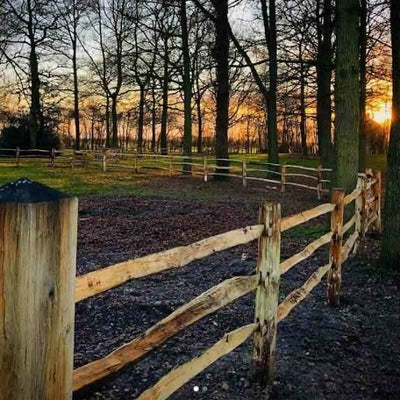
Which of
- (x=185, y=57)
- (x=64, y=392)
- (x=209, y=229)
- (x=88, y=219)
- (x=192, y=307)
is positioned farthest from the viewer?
(x=185, y=57)

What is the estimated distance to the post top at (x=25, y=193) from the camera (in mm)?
1375

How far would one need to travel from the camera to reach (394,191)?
684 centimetres

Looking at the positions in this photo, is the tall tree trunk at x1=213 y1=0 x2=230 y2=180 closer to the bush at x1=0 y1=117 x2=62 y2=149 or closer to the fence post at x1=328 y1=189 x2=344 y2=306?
the fence post at x1=328 y1=189 x2=344 y2=306

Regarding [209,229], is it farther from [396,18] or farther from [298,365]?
[298,365]

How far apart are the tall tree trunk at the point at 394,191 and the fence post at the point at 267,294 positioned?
3.75 metres

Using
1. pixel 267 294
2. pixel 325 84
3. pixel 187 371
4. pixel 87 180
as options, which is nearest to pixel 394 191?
pixel 267 294

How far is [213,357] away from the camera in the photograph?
9.92 ft

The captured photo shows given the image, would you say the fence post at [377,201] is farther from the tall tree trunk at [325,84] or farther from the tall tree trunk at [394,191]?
the tall tree trunk at [325,84]

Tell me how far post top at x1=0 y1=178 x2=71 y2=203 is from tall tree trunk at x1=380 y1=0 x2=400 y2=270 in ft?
20.2

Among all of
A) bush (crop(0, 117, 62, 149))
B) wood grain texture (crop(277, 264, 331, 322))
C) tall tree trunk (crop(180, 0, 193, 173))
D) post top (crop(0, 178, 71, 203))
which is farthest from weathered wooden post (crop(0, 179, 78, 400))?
bush (crop(0, 117, 62, 149))

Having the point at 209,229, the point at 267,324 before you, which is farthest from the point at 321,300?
the point at 209,229

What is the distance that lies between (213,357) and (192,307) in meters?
0.51

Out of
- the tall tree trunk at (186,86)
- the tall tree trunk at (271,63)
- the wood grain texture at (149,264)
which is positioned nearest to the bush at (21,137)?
the tall tree trunk at (186,86)

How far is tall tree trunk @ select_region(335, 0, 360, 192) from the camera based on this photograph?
859 centimetres
